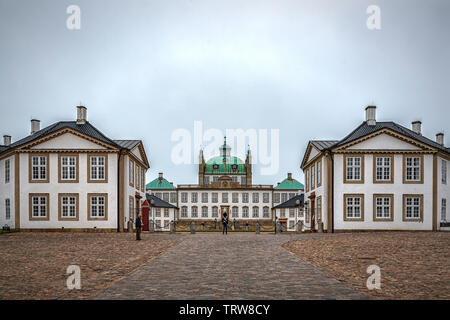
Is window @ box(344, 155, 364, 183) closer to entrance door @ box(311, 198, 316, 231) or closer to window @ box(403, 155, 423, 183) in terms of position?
window @ box(403, 155, 423, 183)

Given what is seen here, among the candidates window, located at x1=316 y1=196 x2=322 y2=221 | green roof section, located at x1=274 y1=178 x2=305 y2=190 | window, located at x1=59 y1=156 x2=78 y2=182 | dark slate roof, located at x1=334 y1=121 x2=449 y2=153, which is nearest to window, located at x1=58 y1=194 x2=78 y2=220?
window, located at x1=59 y1=156 x2=78 y2=182

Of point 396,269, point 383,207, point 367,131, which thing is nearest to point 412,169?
point 383,207

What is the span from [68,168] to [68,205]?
2.80m

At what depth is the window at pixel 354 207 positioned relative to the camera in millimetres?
33031

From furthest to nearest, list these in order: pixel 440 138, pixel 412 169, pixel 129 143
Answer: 1. pixel 440 138
2. pixel 129 143
3. pixel 412 169

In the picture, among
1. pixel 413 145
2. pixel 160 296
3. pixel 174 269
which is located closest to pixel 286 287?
pixel 160 296

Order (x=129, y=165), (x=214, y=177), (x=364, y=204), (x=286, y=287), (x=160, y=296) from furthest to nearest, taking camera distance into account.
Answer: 1. (x=214, y=177)
2. (x=129, y=165)
3. (x=364, y=204)
4. (x=286, y=287)
5. (x=160, y=296)

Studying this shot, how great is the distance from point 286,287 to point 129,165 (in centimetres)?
2842

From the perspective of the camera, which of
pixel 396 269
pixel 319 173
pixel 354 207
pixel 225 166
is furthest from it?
pixel 225 166

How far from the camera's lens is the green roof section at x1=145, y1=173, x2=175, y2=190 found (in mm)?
86812

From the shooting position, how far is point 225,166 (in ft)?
324

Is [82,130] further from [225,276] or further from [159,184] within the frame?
[159,184]

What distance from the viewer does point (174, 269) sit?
11.2m
